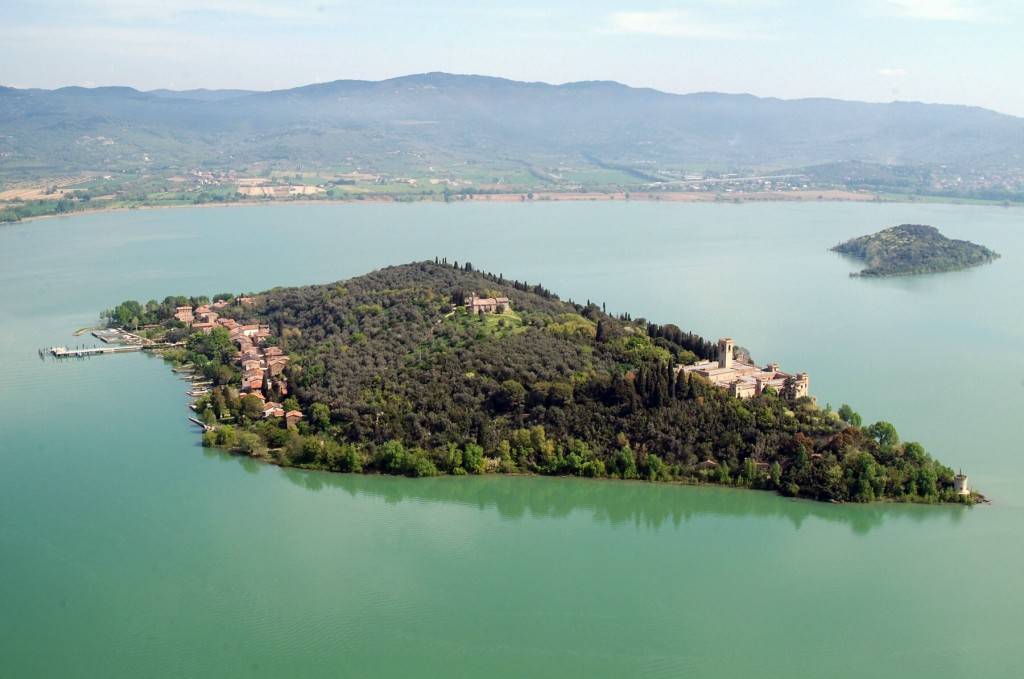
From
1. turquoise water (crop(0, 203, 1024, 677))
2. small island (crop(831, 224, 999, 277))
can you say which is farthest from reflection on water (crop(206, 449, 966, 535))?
small island (crop(831, 224, 999, 277))

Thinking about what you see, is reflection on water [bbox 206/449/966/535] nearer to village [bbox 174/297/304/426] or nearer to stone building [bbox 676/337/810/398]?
stone building [bbox 676/337/810/398]

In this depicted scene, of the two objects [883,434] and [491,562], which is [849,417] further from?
[491,562]

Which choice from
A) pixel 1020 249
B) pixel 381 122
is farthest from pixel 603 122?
pixel 1020 249

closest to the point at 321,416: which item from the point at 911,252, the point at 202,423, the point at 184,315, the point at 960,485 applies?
the point at 202,423

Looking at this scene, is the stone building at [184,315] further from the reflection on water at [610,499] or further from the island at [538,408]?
the reflection on water at [610,499]

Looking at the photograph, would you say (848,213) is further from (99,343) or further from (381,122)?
(381,122)
